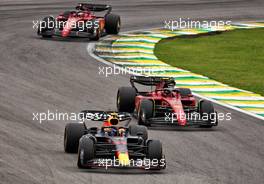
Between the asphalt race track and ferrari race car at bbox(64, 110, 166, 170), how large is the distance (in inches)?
7.3

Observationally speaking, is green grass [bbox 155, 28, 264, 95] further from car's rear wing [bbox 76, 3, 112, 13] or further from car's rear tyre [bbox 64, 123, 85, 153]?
car's rear tyre [bbox 64, 123, 85, 153]

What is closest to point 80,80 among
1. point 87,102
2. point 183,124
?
point 87,102

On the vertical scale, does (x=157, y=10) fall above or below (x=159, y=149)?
below

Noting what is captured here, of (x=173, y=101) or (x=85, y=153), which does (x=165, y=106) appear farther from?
(x=85, y=153)

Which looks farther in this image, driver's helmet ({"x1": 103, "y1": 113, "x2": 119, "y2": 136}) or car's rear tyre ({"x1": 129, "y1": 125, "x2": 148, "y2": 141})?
car's rear tyre ({"x1": 129, "y1": 125, "x2": 148, "y2": 141})

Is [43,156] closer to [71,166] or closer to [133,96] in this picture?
[71,166]

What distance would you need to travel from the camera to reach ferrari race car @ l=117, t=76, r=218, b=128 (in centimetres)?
2234

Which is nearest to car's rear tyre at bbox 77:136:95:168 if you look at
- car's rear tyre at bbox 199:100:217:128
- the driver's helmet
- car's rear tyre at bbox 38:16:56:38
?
the driver's helmet

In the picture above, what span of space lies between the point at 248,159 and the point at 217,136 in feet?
7.85

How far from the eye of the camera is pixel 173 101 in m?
22.8

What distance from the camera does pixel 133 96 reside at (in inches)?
932

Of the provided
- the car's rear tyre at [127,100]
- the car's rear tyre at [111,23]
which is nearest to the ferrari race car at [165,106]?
the car's rear tyre at [127,100]

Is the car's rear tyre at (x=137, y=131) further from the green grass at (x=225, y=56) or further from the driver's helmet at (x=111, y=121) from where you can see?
the green grass at (x=225, y=56)

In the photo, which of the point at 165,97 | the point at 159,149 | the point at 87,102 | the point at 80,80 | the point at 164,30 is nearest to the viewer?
the point at 159,149
